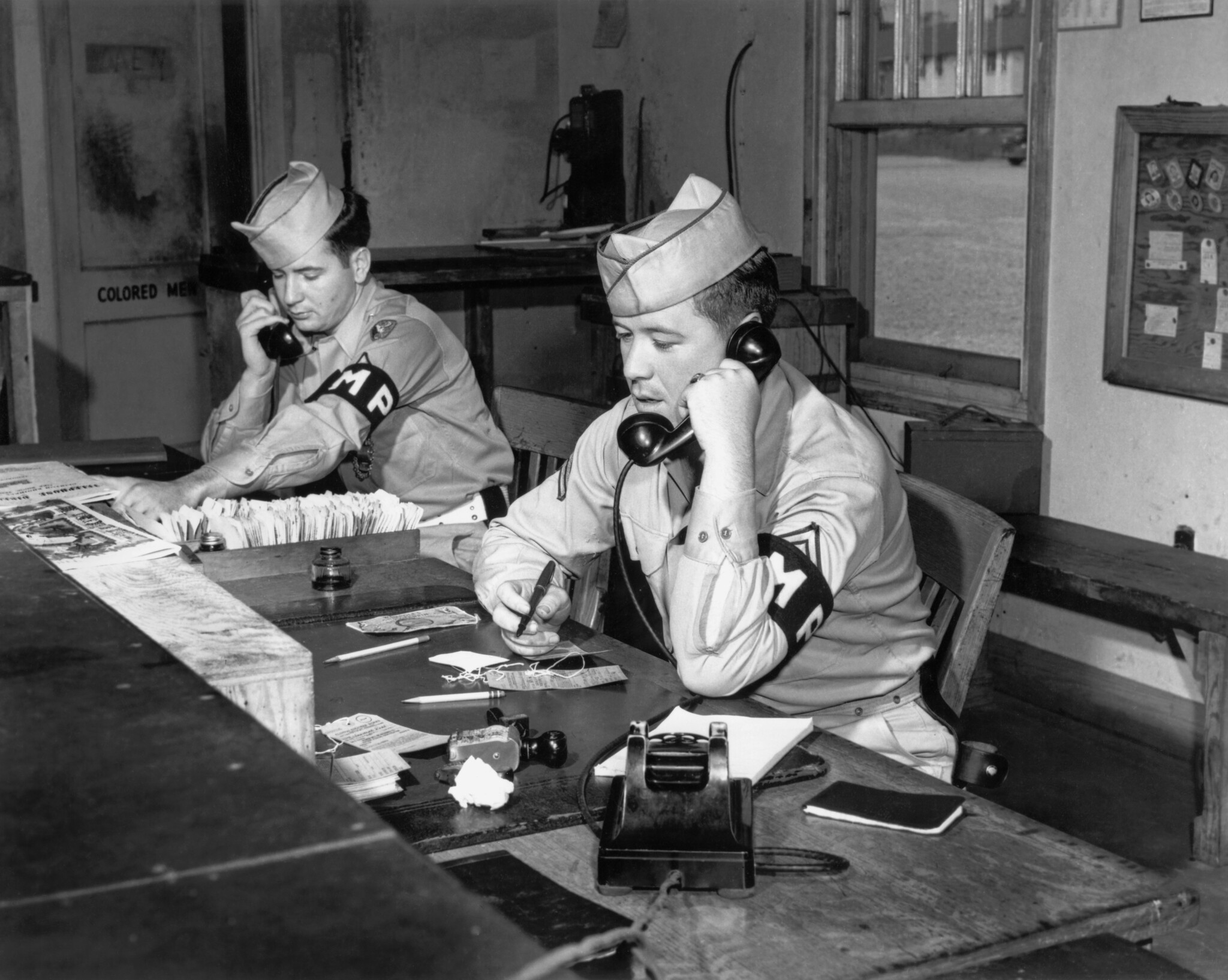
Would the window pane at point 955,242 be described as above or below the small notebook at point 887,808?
above

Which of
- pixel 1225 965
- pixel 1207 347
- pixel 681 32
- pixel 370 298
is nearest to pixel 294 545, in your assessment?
pixel 370 298

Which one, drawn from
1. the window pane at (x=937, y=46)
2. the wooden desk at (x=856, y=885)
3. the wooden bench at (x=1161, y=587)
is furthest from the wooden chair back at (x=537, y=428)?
the window pane at (x=937, y=46)

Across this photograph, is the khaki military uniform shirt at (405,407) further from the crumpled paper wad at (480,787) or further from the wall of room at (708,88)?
the wall of room at (708,88)

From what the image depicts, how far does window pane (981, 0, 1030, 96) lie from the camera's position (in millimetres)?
4488

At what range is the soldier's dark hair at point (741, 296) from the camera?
2178 millimetres

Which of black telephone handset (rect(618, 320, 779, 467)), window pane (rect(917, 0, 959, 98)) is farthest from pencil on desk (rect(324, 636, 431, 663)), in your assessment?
window pane (rect(917, 0, 959, 98))

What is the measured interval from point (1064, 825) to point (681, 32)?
3.66 meters

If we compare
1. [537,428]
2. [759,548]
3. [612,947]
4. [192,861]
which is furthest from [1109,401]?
[192,861]

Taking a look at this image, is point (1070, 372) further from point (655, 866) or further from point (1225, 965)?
point (655, 866)

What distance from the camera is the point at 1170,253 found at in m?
3.95

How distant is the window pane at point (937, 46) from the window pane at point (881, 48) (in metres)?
0.11

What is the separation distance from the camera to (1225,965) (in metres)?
2.79

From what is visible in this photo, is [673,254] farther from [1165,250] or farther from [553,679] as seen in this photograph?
[1165,250]

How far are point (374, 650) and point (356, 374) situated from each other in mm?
1311
